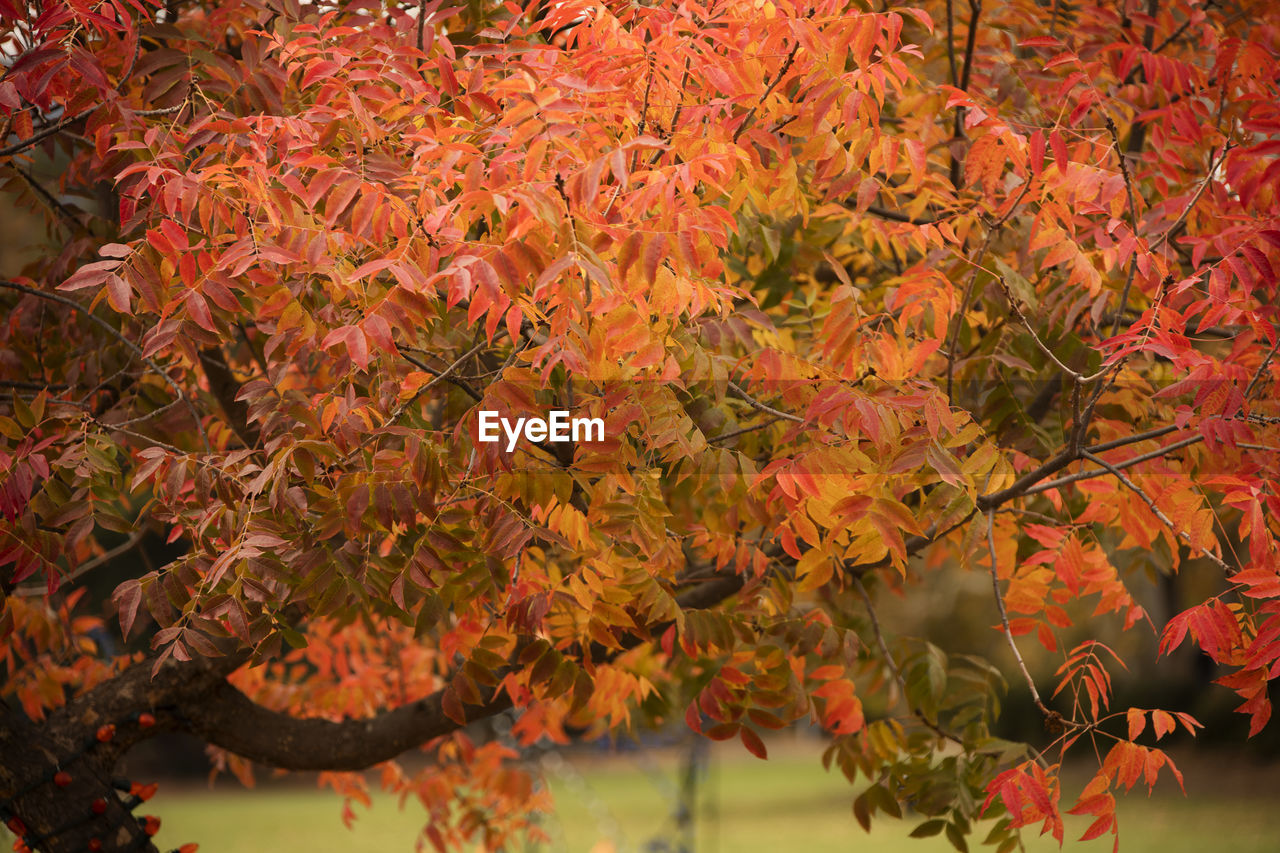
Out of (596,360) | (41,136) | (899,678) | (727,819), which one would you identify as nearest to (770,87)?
(596,360)

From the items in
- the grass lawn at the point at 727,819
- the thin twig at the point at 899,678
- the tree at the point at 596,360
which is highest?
A: the tree at the point at 596,360

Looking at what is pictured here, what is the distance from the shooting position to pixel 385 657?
5.80 m

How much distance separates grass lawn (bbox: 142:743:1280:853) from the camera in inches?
523

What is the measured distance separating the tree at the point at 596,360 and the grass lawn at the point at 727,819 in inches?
347

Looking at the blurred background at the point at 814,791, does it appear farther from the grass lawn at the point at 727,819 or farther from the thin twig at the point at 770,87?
the thin twig at the point at 770,87

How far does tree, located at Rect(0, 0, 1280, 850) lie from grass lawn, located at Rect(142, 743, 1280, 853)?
8.82 m

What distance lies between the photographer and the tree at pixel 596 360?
2387mm

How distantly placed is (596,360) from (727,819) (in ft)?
49.8

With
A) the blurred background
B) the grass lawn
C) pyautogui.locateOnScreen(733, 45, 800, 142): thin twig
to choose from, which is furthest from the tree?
the grass lawn

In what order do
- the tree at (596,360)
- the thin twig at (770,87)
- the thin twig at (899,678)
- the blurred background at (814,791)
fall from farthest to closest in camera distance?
1. the blurred background at (814,791)
2. the thin twig at (899,678)
3. the thin twig at (770,87)
4. the tree at (596,360)

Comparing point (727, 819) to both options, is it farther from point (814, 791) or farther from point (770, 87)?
point (770, 87)

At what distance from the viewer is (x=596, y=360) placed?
7.91 feet

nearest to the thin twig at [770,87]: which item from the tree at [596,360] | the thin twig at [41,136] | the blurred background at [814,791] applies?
the tree at [596,360]

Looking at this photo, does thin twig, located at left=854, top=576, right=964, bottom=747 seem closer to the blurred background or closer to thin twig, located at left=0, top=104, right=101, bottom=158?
thin twig, located at left=0, top=104, right=101, bottom=158
